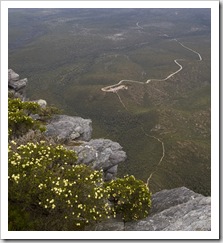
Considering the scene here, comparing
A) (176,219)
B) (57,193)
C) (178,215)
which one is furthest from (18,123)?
(176,219)

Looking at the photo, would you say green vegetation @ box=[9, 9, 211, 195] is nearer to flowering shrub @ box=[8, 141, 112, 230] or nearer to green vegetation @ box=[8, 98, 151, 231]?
green vegetation @ box=[8, 98, 151, 231]

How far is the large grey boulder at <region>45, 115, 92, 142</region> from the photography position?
29.1 m

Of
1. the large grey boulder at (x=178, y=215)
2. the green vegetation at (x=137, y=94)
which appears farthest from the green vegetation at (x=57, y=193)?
the green vegetation at (x=137, y=94)

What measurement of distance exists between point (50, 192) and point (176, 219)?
6.63 metres

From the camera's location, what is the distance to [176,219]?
19438 millimetres

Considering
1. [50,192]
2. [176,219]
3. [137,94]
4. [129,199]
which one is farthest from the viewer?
[137,94]

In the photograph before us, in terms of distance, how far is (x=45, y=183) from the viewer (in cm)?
1828

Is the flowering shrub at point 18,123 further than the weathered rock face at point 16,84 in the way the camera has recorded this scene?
No

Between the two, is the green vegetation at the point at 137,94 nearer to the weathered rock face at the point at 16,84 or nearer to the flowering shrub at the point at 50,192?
the weathered rock face at the point at 16,84

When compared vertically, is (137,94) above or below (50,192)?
below

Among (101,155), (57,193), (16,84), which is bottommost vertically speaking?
(16,84)

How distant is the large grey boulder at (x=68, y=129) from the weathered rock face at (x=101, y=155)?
2209mm

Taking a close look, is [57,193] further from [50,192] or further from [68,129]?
[68,129]

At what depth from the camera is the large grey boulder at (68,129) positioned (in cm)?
2908
